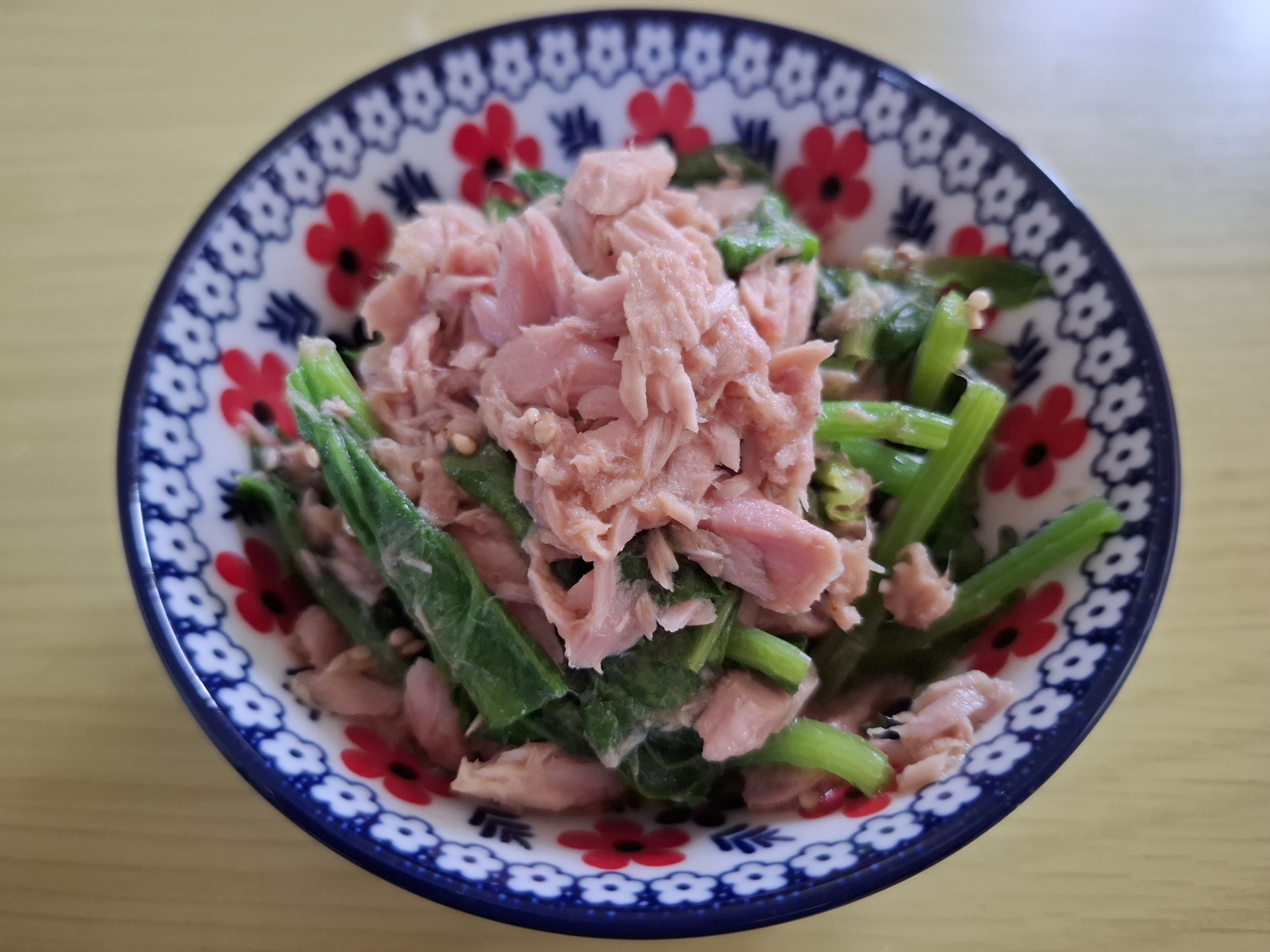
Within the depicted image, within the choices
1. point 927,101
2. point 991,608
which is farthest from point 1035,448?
point 927,101

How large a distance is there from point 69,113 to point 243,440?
191 cm

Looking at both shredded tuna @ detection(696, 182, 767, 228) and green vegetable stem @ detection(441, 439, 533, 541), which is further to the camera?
shredded tuna @ detection(696, 182, 767, 228)

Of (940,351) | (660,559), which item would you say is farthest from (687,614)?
(940,351)

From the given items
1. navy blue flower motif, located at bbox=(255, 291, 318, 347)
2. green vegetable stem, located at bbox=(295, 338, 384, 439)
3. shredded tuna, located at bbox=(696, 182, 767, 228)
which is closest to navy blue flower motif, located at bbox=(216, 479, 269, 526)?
green vegetable stem, located at bbox=(295, 338, 384, 439)

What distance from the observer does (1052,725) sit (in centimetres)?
144

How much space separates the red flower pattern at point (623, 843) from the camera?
1.53 metres

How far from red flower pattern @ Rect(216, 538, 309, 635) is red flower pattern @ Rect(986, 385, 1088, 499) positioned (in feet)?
5.64

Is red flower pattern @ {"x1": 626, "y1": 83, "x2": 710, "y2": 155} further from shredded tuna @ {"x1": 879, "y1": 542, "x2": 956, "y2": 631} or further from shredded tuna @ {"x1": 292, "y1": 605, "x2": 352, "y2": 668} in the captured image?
shredded tuna @ {"x1": 292, "y1": 605, "x2": 352, "y2": 668}

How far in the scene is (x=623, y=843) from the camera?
1659 millimetres

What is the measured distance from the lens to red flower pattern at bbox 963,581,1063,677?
5.55ft

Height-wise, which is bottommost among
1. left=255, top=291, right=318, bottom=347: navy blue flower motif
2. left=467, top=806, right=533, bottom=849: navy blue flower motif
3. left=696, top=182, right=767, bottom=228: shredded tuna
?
left=467, top=806, right=533, bottom=849: navy blue flower motif

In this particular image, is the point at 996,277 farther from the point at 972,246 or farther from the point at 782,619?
the point at 782,619

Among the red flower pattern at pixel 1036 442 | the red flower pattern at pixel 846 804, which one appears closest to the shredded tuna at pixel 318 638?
the red flower pattern at pixel 846 804

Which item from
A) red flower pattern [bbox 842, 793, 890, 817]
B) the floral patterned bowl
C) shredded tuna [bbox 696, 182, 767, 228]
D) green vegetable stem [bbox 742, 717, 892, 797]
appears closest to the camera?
the floral patterned bowl
